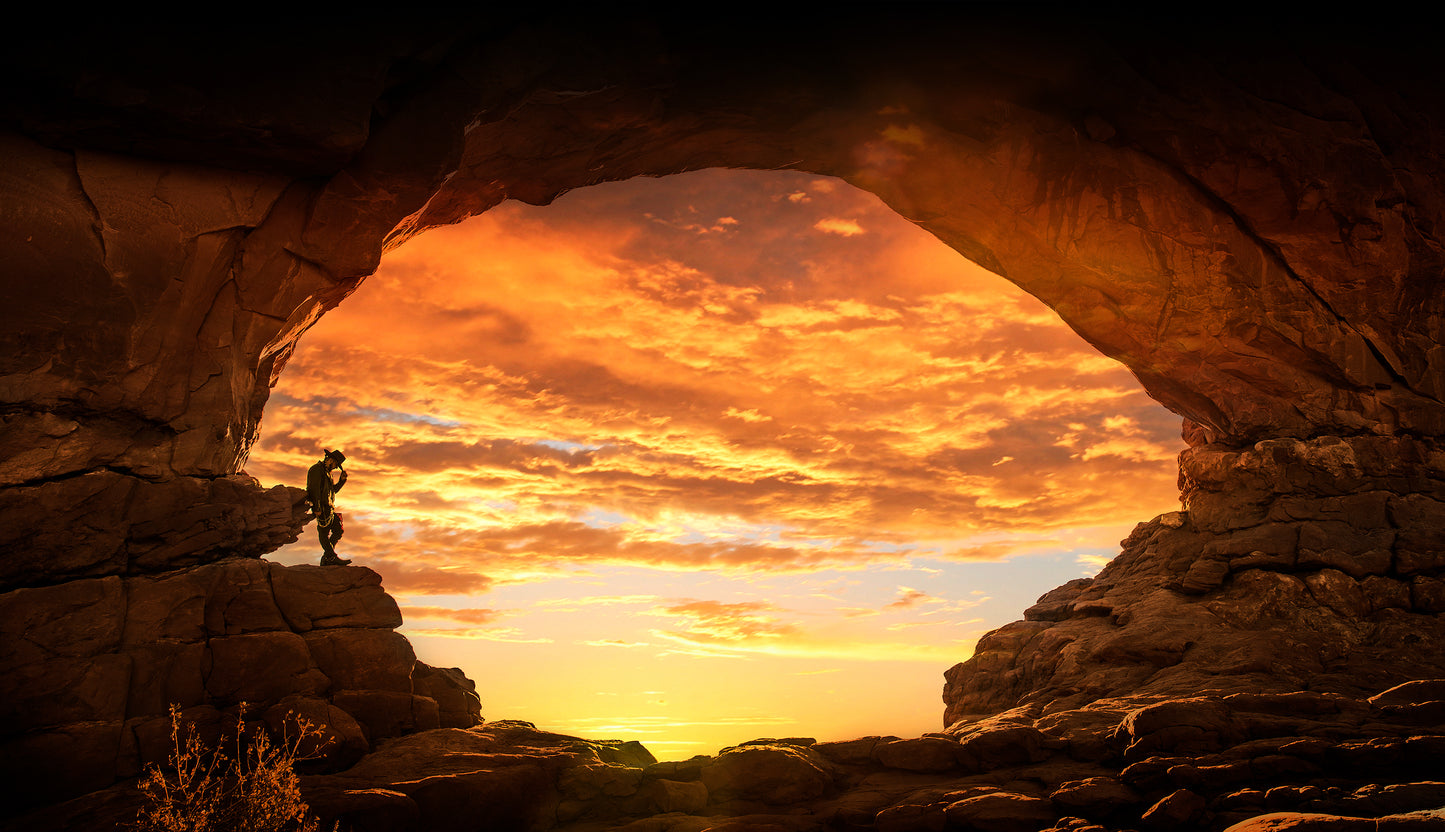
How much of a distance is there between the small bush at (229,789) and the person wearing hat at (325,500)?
4.04 metres

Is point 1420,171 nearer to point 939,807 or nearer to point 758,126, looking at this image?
point 758,126

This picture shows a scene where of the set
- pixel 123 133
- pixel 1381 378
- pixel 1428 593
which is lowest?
pixel 1428 593

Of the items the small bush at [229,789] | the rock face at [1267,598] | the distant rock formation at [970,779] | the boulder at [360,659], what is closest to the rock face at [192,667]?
the boulder at [360,659]

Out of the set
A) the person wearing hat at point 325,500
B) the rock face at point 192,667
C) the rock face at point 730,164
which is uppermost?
the rock face at point 730,164

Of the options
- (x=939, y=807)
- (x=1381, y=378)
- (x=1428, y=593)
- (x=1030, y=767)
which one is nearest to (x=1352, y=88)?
(x=1381, y=378)

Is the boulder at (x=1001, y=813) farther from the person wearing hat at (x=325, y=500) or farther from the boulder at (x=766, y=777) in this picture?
the person wearing hat at (x=325, y=500)

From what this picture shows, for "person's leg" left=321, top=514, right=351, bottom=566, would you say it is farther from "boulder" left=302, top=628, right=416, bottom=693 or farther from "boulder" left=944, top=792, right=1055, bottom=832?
"boulder" left=944, top=792, right=1055, bottom=832

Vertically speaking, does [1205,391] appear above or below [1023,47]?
below

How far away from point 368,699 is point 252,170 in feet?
32.4

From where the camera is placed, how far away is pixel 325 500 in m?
16.3

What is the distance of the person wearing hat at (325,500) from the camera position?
A: 16.1m

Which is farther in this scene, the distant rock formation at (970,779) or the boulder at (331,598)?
the boulder at (331,598)

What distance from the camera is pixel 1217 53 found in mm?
17953

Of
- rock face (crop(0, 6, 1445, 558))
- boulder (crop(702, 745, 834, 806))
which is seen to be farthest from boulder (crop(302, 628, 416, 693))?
boulder (crop(702, 745, 834, 806))
